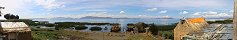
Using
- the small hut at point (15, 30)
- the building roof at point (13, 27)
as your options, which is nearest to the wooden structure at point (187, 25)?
the small hut at point (15, 30)

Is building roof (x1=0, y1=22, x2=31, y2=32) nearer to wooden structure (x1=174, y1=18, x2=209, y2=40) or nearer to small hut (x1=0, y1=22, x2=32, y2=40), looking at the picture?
small hut (x1=0, y1=22, x2=32, y2=40)

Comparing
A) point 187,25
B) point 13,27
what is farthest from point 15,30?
point 187,25

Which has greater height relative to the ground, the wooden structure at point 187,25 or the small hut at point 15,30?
the small hut at point 15,30

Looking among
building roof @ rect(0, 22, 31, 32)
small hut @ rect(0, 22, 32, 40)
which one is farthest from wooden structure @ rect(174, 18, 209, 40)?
building roof @ rect(0, 22, 31, 32)

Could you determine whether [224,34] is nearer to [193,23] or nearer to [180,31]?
[193,23]

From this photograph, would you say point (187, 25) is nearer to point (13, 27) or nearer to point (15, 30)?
point (15, 30)

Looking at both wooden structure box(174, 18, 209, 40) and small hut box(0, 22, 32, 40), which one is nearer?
small hut box(0, 22, 32, 40)

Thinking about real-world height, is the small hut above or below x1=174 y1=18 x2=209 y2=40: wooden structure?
above

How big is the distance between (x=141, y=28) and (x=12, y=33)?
39.6 metres

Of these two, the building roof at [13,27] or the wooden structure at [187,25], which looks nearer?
the building roof at [13,27]

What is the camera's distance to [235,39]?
6.97ft

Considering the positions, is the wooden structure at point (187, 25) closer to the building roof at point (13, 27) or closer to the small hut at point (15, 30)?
the small hut at point (15, 30)

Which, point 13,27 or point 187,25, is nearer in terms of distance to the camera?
point 13,27

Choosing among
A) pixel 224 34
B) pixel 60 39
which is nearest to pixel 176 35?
pixel 224 34
